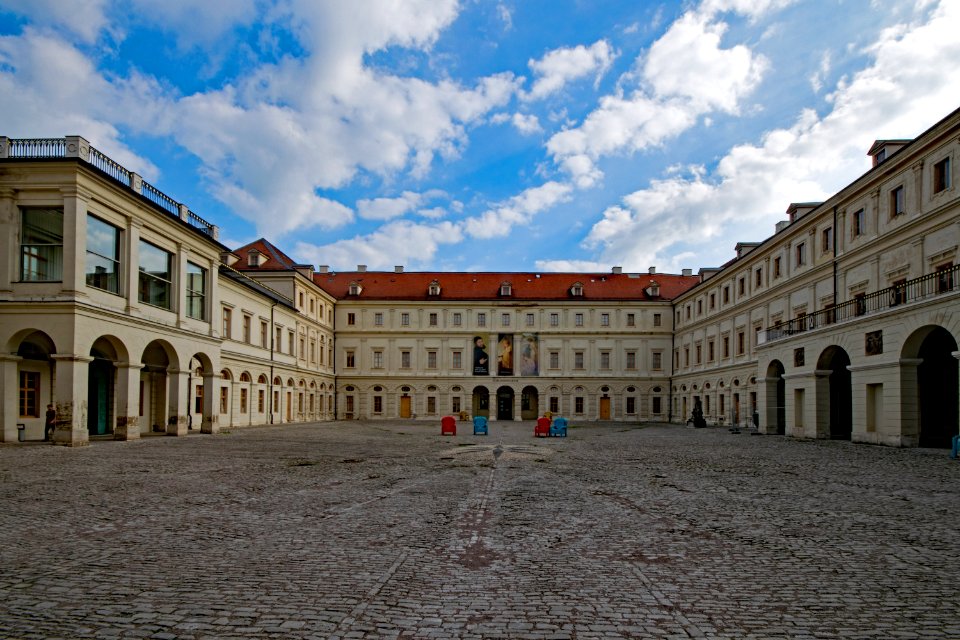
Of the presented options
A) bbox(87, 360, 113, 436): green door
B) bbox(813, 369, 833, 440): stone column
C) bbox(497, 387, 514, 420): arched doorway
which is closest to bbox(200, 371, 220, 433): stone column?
bbox(87, 360, 113, 436): green door

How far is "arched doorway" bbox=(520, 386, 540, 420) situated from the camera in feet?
205

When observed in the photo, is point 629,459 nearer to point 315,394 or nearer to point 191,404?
point 191,404

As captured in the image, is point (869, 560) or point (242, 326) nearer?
point (869, 560)

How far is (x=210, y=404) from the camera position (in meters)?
30.2

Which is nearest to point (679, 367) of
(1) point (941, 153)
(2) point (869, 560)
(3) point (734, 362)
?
(3) point (734, 362)

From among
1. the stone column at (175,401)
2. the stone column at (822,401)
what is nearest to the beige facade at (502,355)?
the stone column at (822,401)

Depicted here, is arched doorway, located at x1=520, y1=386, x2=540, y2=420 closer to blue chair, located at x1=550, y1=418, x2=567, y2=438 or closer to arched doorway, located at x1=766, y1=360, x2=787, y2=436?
arched doorway, located at x1=766, y1=360, x2=787, y2=436

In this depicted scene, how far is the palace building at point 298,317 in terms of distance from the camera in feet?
68.3

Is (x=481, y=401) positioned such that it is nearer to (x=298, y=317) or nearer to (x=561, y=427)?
(x=298, y=317)

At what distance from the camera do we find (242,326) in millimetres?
37656

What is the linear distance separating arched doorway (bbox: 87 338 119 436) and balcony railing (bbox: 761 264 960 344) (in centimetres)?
3060

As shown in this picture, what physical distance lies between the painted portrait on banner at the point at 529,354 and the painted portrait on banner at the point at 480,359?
10.7 ft

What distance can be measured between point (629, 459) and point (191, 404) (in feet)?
73.5

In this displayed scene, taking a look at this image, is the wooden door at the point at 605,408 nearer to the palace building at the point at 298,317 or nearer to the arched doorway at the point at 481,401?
the palace building at the point at 298,317
